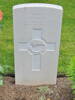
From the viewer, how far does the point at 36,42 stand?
4.08 meters

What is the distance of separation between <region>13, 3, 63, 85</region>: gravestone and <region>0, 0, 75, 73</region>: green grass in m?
0.46

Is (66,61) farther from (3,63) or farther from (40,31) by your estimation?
(40,31)

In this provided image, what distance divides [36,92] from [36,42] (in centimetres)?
58

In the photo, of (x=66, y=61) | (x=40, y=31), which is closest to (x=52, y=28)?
(x=40, y=31)

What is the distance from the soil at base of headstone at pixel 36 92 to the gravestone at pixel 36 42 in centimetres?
8

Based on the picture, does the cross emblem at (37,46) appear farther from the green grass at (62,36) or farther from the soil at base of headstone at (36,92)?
the green grass at (62,36)

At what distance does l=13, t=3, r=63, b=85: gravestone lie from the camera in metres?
3.89

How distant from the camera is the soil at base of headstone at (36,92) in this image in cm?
414

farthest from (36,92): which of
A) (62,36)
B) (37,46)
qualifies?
(62,36)

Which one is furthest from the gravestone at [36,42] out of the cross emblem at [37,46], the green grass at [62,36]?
the green grass at [62,36]

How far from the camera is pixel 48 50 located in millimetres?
4121

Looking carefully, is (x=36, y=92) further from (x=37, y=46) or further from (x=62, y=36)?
(x=62, y=36)

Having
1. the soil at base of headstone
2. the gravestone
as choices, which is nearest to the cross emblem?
the gravestone

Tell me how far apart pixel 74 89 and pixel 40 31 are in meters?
0.75
